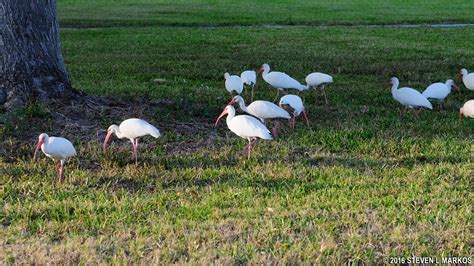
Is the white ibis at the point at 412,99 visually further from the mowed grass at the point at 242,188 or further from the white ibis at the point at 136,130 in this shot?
the white ibis at the point at 136,130

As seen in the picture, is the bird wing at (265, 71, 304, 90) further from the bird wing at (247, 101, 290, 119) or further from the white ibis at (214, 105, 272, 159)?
the white ibis at (214, 105, 272, 159)

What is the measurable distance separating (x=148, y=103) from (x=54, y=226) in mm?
3714

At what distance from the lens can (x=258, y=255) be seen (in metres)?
4.32

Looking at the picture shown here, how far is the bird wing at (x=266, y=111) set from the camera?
743 centimetres

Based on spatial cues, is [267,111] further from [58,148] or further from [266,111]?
[58,148]

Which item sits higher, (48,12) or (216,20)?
(48,12)

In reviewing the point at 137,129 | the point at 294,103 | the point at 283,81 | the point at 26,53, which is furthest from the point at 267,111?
the point at 26,53

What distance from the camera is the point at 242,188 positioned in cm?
577

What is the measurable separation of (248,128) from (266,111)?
36.8 inches

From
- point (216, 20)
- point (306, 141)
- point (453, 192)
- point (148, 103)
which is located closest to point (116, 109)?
point (148, 103)

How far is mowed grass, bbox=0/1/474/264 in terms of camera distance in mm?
4480

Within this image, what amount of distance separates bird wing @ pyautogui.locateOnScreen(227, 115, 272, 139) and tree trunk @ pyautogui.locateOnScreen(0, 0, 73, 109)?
2.40 meters

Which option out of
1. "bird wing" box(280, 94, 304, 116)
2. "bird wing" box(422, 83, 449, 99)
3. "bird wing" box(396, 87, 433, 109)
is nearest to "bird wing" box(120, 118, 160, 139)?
"bird wing" box(280, 94, 304, 116)

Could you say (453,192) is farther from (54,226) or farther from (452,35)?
(452,35)
